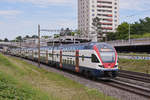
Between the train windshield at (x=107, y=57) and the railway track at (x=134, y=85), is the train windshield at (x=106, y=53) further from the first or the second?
the railway track at (x=134, y=85)

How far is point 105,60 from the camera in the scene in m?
20.1

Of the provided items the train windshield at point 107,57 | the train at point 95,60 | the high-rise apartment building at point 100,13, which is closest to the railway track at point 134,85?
the train at point 95,60

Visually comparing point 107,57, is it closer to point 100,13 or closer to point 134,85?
point 134,85

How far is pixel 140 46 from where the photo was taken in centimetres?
4941

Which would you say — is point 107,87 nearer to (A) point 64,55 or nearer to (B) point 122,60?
(A) point 64,55

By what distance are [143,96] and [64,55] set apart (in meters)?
17.1

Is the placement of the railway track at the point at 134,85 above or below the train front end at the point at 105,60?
below

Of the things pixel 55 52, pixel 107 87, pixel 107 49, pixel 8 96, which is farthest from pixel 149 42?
pixel 8 96

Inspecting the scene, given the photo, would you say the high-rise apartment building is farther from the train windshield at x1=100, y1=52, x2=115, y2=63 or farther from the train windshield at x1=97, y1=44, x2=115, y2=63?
the train windshield at x1=100, y1=52, x2=115, y2=63

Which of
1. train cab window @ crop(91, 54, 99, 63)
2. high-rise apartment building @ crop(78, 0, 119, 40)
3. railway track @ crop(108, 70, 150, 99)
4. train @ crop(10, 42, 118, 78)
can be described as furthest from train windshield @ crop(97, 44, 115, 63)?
high-rise apartment building @ crop(78, 0, 119, 40)

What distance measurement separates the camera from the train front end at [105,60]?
19955 mm

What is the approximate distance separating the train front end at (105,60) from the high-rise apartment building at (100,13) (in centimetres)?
10018

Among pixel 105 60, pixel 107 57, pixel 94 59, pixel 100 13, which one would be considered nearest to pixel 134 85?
pixel 105 60

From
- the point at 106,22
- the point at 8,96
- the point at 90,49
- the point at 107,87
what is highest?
the point at 106,22
